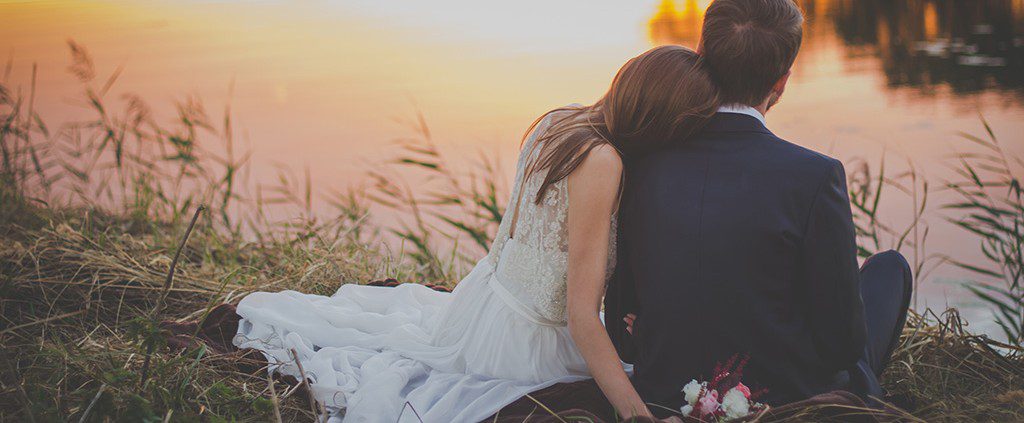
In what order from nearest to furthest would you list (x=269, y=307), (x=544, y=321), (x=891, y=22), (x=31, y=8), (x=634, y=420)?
(x=634, y=420) → (x=544, y=321) → (x=269, y=307) → (x=31, y=8) → (x=891, y=22)

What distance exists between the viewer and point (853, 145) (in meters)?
6.07

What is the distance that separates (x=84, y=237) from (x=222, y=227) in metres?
1.16

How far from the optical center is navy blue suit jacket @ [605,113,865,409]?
178 centimetres

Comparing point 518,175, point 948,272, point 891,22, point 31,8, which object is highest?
point 31,8

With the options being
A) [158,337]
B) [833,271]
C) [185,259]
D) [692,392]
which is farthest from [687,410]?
[185,259]

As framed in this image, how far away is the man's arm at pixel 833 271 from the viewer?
1.77 meters

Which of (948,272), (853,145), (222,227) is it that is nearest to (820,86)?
(853,145)

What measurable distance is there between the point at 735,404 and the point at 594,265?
427mm

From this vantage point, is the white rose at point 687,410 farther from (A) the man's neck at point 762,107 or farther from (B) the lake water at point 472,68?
(B) the lake water at point 472,68

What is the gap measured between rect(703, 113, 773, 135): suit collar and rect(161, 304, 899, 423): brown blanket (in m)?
0.60

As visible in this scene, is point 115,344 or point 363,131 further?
point 363,131

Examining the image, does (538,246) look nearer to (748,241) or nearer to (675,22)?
(748,241)

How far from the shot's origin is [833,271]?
180cm

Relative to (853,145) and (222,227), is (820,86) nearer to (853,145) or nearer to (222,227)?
(853,145)
